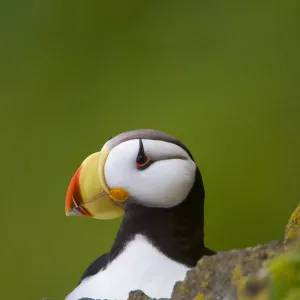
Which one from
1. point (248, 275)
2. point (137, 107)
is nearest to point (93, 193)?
point (248, 275)

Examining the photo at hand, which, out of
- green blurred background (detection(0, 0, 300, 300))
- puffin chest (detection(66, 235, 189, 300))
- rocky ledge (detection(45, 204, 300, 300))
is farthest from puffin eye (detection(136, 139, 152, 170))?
green blurred background (detection(0, 0, 300, 300))

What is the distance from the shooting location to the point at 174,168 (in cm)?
107

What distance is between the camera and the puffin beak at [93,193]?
42.5 inches

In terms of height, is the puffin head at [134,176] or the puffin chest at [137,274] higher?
the puffin head at [134,176]

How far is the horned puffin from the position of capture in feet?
3.46

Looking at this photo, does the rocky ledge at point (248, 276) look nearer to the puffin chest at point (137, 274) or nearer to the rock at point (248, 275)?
the rock at point (248, 275)

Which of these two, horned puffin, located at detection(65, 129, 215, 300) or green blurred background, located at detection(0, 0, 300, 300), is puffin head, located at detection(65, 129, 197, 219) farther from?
green blurred background, located at detection(0, 0, 300, 300)

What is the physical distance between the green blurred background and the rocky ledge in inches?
47.6

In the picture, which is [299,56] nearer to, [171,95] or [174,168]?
[171,95]

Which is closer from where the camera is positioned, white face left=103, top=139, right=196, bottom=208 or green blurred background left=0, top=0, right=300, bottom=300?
white face left=103, top=139, right=196, bottom=208

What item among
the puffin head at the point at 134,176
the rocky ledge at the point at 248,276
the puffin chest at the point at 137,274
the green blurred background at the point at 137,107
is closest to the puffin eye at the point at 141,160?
the puffin head at the point at 134,176

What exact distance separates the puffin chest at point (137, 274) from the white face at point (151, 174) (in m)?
0.08

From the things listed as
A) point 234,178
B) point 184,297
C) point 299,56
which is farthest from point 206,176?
point 184,297

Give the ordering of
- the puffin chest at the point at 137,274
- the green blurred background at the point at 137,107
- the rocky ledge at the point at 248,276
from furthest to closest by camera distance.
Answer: the green blurred background at the point at 137,107, the puffin chest at the point at 137,274, the rocky ledge at the point at 248,276
